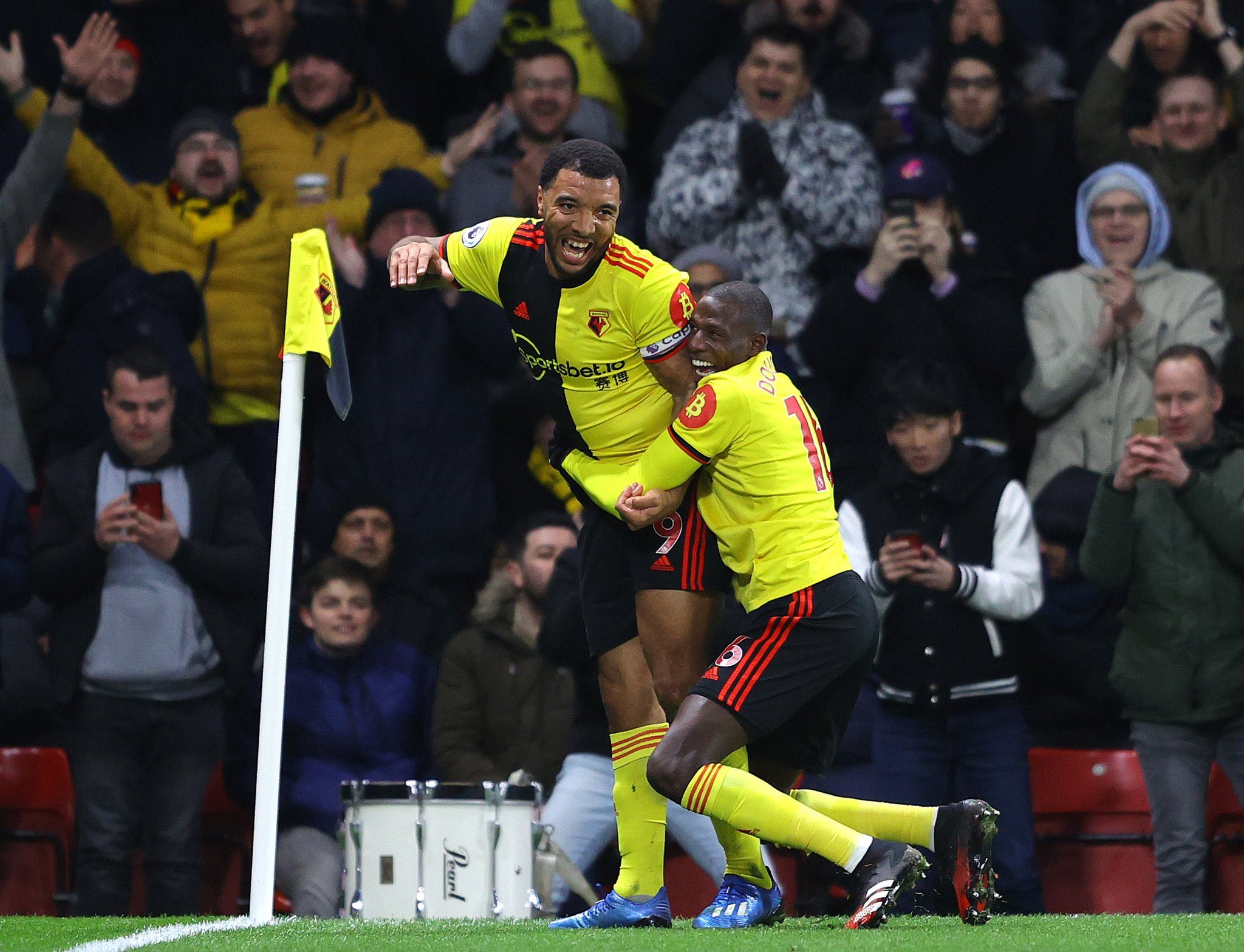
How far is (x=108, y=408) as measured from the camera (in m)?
8.53

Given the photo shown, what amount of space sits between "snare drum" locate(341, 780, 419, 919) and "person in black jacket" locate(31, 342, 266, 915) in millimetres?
1198

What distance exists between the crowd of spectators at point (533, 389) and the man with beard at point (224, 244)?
21 mm

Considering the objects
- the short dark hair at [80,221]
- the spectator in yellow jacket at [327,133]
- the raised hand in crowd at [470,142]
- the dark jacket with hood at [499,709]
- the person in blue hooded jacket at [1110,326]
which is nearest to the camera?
the dark jacket with hood at [499,709]

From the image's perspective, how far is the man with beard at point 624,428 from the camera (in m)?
5.66

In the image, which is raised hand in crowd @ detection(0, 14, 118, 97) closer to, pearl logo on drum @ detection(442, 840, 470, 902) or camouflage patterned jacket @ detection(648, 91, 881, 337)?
camouflage patterned jacket @ detection(648, 91, 881, 337)

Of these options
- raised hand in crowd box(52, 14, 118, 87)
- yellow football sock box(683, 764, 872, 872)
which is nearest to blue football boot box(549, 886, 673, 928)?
yellow football sock box(683, 764, 872, 872)

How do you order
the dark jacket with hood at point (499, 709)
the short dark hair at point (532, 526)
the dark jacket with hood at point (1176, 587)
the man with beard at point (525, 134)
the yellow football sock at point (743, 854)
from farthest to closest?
1. the man with beard at point (525, 134)
2. the short dark hair at point (532, 526)
3. the dark jacket with hood at point (499, 709)
4. the dark jacket with hood at point (1176, 587)
5. the yellow football sock at point (743, 854)

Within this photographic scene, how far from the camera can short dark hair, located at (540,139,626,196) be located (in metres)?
5.62

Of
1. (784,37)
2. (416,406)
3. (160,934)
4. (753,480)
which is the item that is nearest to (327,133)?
(416,406)

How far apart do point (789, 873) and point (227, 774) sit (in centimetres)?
256

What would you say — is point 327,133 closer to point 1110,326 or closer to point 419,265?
point 1110,326

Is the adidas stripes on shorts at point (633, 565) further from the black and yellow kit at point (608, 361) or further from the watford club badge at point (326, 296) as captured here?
the watford club badge at point (326, 296)

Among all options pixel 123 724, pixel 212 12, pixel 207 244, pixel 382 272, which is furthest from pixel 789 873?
pixel 212 12

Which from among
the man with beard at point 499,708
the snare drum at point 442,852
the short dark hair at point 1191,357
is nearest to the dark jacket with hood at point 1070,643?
the short dark hair at point 1191,357
